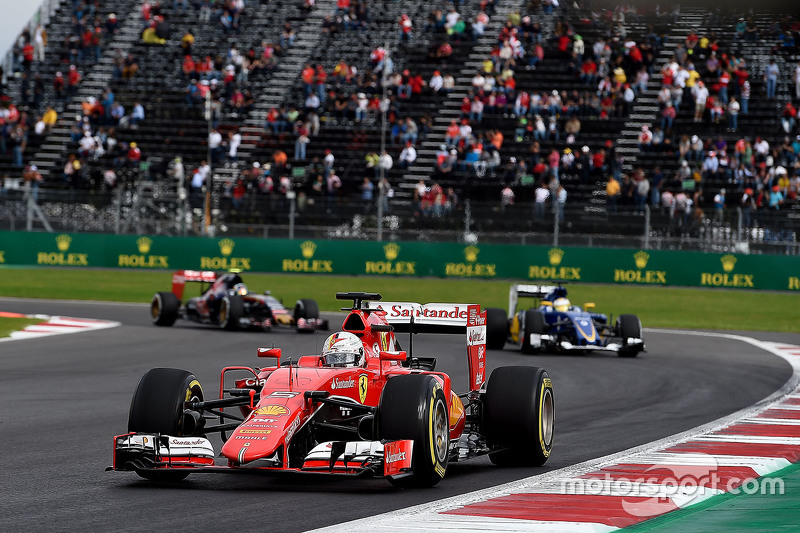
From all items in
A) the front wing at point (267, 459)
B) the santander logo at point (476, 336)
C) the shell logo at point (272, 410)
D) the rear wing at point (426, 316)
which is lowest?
the front wing at point (267, 459)

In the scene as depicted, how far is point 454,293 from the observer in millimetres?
32375

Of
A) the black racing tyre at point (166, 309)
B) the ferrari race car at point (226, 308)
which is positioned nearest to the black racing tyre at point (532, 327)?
the ferrari race car at point (226, 308)

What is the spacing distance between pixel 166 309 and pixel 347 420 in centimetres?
1635

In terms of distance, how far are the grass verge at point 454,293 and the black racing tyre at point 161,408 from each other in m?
19.9

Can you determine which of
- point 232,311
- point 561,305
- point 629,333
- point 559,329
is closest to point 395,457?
point 629,333

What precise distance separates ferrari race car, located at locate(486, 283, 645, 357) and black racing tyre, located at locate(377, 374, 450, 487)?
12.2 metres

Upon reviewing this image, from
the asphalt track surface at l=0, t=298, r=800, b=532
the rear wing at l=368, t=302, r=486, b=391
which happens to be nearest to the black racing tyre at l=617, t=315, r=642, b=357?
the asphalt track surface at l=0, t=298, r=800, b=532

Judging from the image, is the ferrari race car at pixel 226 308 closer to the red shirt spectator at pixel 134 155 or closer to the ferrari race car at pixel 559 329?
the ferrari race car at pixel 559 329

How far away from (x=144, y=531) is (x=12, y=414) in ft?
20.4

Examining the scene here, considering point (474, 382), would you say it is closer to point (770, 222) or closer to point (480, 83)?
point (770, 222)

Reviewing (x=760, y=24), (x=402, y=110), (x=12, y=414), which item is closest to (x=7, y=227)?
(x=402, y=110)

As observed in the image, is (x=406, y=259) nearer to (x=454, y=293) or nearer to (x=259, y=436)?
(x=454, y=293)

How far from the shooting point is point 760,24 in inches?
172

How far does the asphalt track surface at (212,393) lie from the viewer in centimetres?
743
